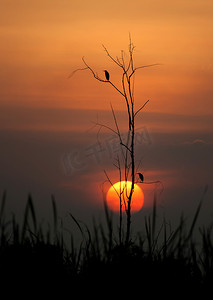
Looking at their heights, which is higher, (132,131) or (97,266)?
(132,131)

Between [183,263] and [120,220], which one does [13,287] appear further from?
[120,220]

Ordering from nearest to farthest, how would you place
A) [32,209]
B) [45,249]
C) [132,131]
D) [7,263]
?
[32,209] < [7,263] < [45,249] < [132,131]

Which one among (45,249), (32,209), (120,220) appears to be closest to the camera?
(32,209)

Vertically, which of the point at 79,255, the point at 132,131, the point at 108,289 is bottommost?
the point at 108,289

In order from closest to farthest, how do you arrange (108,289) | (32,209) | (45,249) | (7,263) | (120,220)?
1. (32,209)
2. (108,289)
3. (7,263)
4. (45,249)
5. (120,220)

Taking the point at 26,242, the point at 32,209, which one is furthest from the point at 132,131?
the point at 32,209

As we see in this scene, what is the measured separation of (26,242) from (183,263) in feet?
5.85

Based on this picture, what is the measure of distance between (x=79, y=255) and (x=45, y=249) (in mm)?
452

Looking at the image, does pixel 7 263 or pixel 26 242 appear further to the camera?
pixel 26 242

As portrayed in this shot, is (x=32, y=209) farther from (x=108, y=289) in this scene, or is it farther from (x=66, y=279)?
(x=66, y=279)

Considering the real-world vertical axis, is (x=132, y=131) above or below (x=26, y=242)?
above

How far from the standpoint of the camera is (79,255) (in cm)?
503

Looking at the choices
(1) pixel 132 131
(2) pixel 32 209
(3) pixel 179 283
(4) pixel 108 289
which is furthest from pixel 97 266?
(1) pixel 132 131

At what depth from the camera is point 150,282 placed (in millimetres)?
4609
